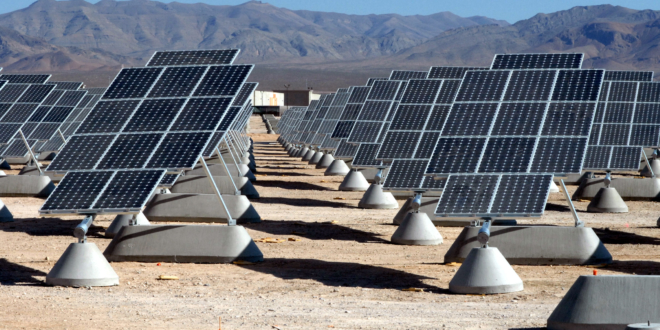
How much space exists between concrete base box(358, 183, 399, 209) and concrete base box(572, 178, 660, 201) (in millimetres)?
6089

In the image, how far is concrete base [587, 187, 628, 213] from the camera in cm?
2336

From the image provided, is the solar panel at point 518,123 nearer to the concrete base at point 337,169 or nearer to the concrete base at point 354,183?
the concrete base at point 354,183

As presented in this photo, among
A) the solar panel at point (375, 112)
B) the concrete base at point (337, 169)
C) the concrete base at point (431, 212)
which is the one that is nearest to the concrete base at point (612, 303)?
the concrete base at point (431, 212)

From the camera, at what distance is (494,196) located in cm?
1339

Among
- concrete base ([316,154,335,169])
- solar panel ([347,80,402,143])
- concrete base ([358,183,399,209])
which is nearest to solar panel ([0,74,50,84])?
solar panel ([347,80,402,143])

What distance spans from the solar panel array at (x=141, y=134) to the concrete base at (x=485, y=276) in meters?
4.20

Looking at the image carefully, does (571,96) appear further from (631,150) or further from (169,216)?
(631,150)

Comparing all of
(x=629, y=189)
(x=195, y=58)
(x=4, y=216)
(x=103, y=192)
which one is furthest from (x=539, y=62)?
(x=4, y=216)

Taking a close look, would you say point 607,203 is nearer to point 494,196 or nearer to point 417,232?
point 417,232

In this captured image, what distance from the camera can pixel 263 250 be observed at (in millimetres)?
16438

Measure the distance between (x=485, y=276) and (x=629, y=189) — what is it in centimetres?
1634

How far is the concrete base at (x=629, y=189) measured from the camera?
2678 centimetres

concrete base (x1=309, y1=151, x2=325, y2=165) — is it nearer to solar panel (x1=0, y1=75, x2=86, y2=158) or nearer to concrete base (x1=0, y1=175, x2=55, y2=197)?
solar panel (x1=0, y1=75, x2=86, y2=158)

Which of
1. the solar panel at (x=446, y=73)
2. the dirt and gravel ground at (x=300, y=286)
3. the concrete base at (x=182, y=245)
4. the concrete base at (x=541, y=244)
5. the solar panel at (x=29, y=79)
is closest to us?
the dirt and gravel ground at (x=300, y=286)
